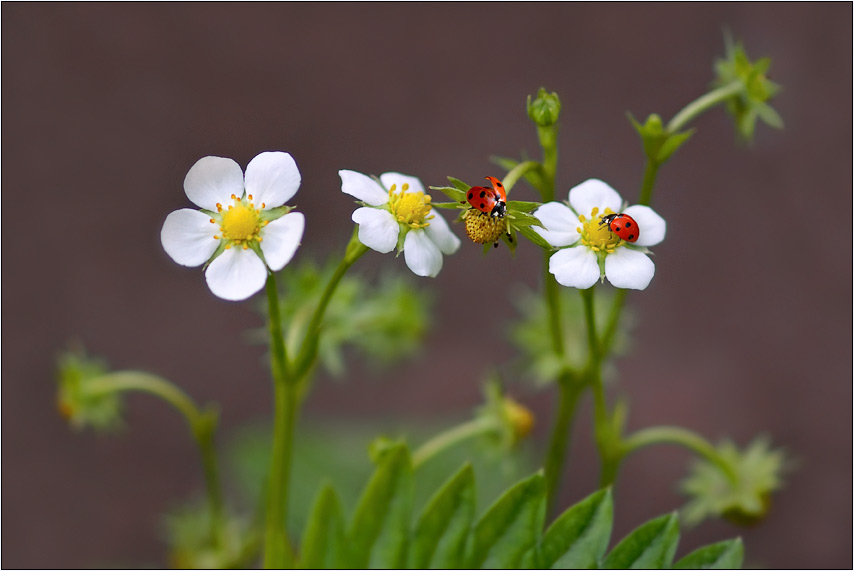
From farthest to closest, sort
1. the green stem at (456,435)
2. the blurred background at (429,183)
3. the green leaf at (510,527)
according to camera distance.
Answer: the blurred background at (429,183) < the green stem at (456,435) < the green leaf at (510,527)

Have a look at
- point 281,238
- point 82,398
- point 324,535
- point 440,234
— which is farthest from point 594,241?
point 82,398

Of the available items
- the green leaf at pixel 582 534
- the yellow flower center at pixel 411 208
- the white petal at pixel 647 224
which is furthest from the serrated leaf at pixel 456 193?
the green leaf at pixel 582 534

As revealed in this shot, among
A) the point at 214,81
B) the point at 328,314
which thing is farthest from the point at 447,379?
the point at 328,314

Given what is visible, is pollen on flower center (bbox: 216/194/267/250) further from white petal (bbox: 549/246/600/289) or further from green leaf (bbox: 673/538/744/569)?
green leaf (bbox: 673/538/744/569)

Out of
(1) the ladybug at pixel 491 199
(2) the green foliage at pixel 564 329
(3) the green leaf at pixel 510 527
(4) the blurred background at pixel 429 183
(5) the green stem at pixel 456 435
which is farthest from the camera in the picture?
(4) the blurred background at pixel 429 183

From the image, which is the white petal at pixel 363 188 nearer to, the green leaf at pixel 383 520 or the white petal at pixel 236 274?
the white petal at pixel 236 274

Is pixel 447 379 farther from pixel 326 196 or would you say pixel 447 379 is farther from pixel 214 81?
pixel 214 81

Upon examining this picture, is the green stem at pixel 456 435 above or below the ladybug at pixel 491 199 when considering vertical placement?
below

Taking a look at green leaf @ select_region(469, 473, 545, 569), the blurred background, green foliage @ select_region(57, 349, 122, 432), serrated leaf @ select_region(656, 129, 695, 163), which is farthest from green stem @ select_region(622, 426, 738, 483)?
the blurred background
